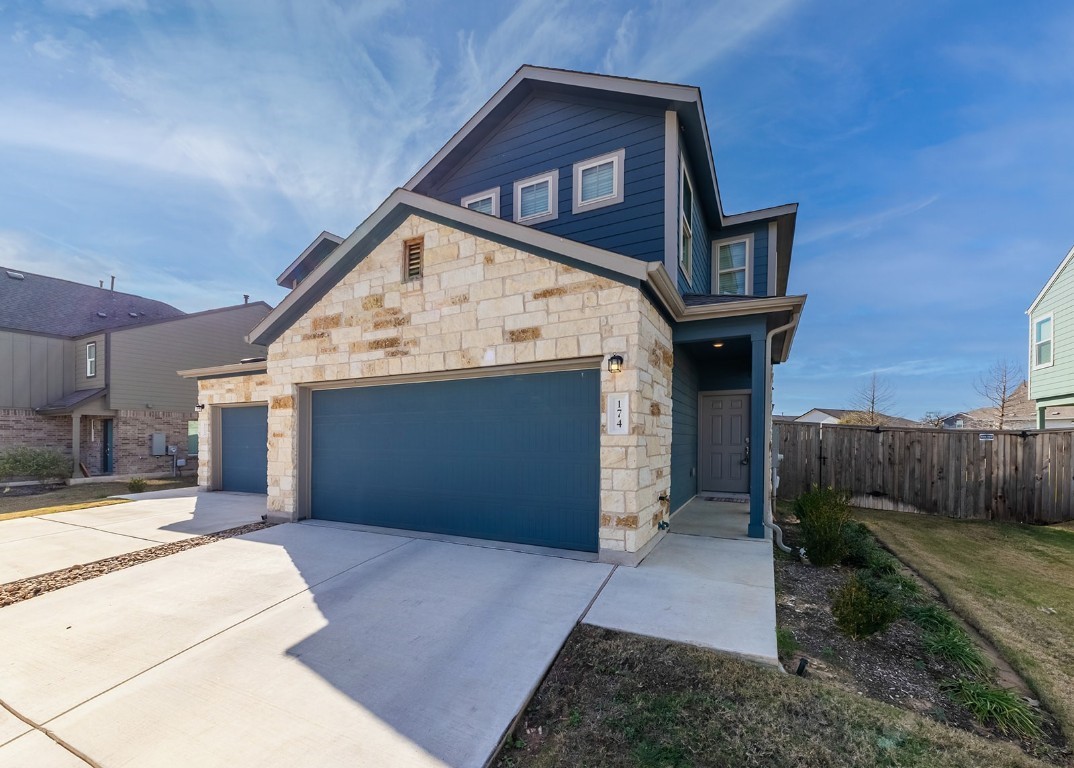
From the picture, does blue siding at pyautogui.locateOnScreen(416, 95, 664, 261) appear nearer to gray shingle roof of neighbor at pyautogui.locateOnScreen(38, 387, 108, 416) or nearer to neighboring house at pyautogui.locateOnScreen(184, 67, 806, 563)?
neighboring house at pyautogui.locateOnScreen(184, 67, 806, 563)

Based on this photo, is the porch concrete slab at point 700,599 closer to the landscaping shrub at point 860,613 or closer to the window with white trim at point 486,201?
the landscaping shrub at point 860,613

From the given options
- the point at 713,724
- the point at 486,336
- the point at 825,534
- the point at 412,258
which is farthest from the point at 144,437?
the point at 825,534

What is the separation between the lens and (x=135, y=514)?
26.6ft

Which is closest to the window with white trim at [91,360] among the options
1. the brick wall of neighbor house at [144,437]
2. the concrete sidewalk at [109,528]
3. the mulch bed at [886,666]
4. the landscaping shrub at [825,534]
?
the brick wall of neighbor house at [144,437]

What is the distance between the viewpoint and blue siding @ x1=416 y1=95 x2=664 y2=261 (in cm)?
721

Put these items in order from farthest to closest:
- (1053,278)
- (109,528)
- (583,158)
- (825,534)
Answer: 1. (1053,278)
2. (583,158)
3. (109,528)
4. (825,534)

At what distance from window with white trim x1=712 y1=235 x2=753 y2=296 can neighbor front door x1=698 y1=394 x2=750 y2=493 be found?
96.4 inches

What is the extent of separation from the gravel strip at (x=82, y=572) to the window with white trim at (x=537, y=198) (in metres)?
7.31

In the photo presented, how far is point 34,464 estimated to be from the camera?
13820 mm

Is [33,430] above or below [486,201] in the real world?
below

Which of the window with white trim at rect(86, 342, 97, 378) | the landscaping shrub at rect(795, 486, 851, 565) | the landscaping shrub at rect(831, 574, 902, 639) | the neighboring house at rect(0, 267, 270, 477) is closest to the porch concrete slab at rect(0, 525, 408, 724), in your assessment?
the landscaping shrub at rect(831, 574, 902, 639)

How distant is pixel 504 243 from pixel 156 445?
17.8 metres

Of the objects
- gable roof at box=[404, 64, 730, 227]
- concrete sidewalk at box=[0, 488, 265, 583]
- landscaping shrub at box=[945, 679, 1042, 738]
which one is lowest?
concrete sidewalk at box=[0, 488, 265, 583]

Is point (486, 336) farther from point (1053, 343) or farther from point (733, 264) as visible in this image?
point (1053, 343)
